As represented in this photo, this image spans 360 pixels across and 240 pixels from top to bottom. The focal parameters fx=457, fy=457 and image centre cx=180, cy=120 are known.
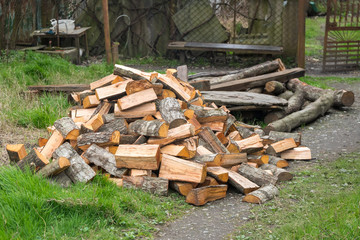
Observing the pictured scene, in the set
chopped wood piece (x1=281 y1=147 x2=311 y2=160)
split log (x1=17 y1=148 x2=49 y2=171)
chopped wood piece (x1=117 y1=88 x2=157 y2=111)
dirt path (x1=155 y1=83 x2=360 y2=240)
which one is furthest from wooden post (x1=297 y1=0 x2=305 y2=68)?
split log (x1=17 y1=148 x2=49 y2=171)

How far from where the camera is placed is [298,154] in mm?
6145

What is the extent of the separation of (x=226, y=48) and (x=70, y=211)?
30.0 feet

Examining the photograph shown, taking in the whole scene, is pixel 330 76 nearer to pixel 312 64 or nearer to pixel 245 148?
pixel 312 64

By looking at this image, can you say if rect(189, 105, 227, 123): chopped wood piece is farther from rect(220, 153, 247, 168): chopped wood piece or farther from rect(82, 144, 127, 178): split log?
rect(82, 144, 127, 178): split log

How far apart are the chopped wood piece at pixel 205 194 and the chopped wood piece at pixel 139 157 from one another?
52 cm

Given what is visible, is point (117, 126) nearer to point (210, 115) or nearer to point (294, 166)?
point (210, 115)

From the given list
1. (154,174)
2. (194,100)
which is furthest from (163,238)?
(194,100)

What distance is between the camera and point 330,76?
37.5 ft

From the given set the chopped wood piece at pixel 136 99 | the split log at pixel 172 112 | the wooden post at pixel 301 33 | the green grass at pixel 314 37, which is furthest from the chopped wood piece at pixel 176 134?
the green grass at pixel 314 37

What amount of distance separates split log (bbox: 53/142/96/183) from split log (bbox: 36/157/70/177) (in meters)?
0.15

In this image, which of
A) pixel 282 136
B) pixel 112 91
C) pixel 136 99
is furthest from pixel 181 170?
pixel 282 136

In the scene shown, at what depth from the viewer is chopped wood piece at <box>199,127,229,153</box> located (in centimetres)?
550

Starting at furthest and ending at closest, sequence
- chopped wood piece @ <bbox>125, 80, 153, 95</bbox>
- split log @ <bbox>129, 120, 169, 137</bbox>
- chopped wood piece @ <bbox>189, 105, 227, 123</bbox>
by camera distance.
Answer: chopped wood piece @ <bbox>189, 105, 227, 123</bbox> → chopped wood piece @ <bbox>125, 80, 153, 95</bbox> → split log @ <bbox>129, 120, 169, 137</bbox>

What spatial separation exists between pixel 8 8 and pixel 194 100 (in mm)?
7951
